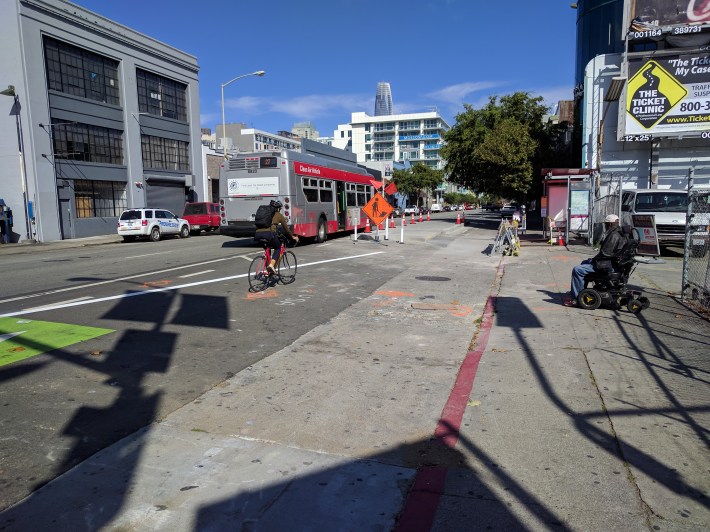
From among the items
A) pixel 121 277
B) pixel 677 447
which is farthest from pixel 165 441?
pixel 121 277

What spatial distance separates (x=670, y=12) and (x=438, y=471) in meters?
27.4

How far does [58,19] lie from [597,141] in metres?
29.1

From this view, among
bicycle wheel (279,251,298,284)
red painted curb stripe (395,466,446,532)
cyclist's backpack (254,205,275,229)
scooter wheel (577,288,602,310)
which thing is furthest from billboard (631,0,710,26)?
red painted curb stripe (395,466,446,532)

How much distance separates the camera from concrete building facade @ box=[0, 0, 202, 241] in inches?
1035

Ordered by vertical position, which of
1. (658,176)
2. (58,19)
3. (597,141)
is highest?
(58,19)

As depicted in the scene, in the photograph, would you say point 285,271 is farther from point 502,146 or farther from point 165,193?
point 165,193

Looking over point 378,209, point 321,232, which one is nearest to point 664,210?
point 378,209

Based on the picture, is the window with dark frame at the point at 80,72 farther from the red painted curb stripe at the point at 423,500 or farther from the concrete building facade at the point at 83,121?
the red painted curb stripe at the point at 423,500

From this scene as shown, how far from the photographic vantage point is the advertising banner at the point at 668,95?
74.3 ft

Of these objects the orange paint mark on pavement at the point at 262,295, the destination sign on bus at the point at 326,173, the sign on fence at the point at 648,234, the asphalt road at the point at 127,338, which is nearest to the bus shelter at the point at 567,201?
the sign on fence at the point at 648,234

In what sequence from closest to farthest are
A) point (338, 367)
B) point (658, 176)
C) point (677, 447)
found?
point (677, 447) < point (338, 367) < point (658, 176)

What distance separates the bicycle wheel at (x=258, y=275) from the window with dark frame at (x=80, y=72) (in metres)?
24.0

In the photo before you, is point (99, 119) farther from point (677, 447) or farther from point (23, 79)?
point (677, 447)

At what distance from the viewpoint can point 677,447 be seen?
3.95 meters
